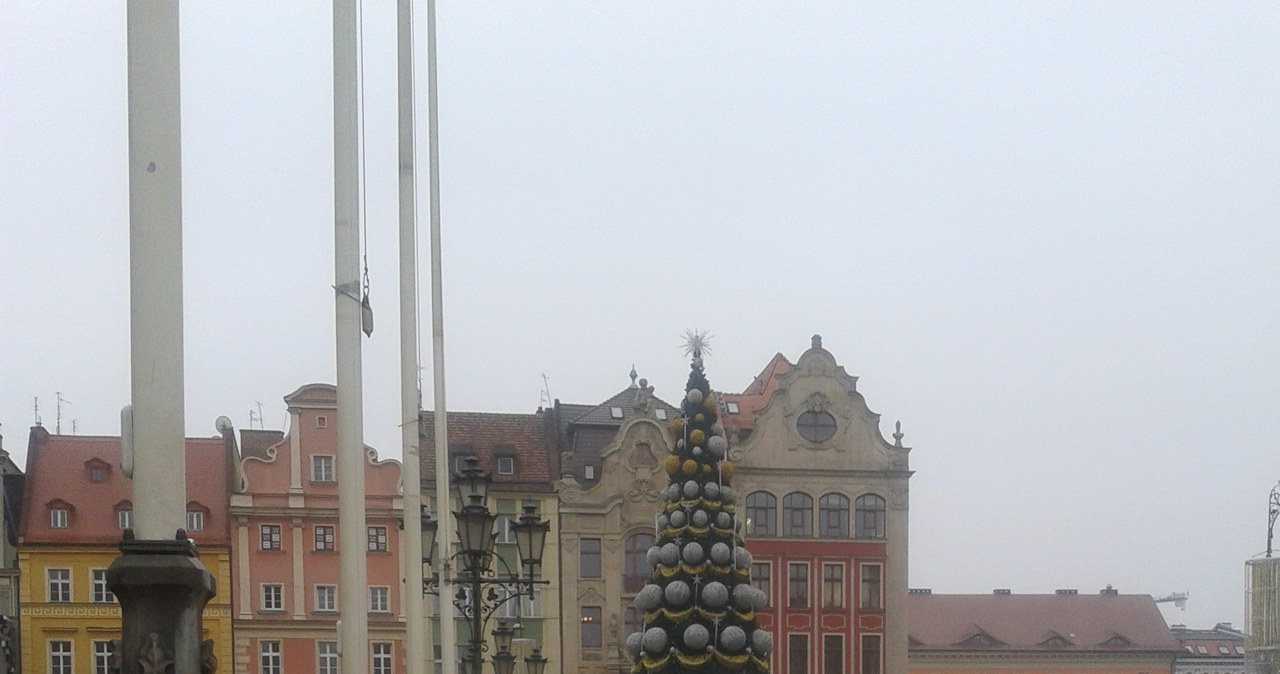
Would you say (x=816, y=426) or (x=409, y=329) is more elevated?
(x=409, y=329)

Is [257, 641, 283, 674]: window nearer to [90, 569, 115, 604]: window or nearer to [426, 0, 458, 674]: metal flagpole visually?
[90, 569, 115, 604]: window

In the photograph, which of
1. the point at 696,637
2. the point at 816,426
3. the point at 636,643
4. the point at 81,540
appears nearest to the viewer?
the point at 696,637

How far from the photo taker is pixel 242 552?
170ft

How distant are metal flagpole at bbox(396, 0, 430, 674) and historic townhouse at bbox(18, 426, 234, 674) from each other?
1348 inches

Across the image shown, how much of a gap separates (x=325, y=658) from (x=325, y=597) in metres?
1.74

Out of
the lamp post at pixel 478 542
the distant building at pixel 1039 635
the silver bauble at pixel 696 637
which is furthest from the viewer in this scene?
the distant building at pixel 1039 635

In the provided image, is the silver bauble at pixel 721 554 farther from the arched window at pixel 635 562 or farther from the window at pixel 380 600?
the window at pixel 380 600

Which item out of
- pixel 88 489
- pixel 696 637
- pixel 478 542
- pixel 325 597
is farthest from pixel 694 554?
pixel 88 489

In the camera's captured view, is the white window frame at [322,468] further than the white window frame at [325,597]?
Yes

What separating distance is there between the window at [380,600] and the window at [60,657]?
8.43 meters

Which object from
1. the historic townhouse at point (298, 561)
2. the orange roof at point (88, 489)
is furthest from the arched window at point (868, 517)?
the orange roof at point (88, 489)

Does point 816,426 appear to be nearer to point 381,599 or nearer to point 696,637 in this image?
point 381,599

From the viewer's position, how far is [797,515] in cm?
5622

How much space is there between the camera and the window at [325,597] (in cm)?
5222
